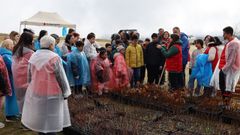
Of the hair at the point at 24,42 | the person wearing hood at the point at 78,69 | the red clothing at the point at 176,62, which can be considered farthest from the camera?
the red clothing at the point at 176,62

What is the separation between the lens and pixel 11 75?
5988mm

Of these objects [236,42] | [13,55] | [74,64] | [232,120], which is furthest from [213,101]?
[13,55]

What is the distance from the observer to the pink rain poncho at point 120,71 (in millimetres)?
8023

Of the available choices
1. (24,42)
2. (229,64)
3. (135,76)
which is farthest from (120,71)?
(24,42)

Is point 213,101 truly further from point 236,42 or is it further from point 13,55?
point 13,55

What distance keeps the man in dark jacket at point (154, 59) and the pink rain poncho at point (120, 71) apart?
3.29 ft

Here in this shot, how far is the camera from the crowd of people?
4141 mm

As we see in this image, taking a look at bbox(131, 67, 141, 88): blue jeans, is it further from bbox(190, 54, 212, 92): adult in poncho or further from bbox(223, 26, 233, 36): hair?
bbox(223, 26, 233, 36): hair

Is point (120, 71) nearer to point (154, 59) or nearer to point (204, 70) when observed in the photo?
point (154, 59)

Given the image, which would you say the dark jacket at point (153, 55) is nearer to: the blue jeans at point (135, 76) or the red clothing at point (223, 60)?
the blue jeans at point (135, 76)

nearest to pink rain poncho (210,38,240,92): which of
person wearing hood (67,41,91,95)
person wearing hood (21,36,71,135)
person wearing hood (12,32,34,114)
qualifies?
person wearing hood (67,41,91,95)

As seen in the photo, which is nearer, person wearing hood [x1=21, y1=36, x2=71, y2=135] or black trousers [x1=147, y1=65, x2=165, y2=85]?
person wearing hood [x1=21, y1=36, x2=71, y2=135]

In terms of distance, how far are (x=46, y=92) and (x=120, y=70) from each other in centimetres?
405

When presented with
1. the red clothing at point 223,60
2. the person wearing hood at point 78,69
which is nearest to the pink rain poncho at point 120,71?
the person wearing hood at point 78,69
